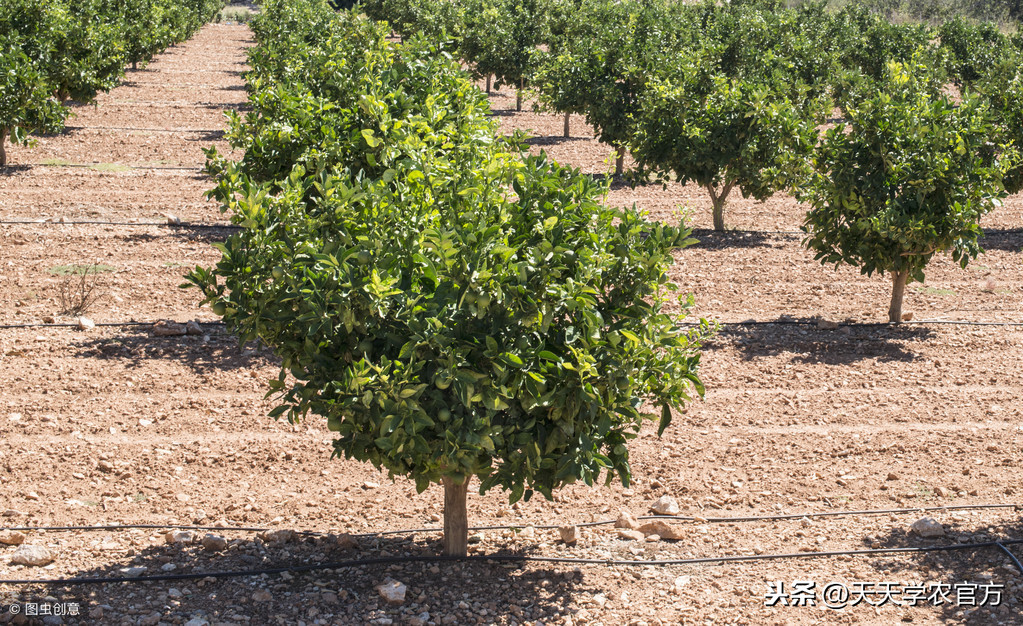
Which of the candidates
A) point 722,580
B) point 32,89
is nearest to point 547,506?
point 722,580

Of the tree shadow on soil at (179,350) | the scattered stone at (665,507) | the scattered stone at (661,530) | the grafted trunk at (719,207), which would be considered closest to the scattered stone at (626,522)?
the scattered stone at (661,530)

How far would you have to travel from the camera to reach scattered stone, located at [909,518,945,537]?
18.8 ft

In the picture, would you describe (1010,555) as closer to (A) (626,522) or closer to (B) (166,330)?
(A) (626,522)

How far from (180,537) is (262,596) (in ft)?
3.04

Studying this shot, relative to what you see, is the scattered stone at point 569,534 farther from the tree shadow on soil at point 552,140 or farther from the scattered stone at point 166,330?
the tree shadow on soil at point 552,140

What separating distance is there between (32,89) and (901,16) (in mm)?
54061

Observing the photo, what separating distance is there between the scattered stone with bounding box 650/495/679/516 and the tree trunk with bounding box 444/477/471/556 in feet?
4.47

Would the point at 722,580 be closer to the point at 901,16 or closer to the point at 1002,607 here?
the point at 1002,607

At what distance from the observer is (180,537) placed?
5.59 m

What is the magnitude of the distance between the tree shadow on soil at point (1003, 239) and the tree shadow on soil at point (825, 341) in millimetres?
4156

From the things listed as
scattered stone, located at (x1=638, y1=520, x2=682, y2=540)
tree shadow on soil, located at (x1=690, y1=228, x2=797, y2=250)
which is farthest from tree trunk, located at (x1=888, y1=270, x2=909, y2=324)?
scattered stone, located at (x1=638, y1=520, x2=682, y2=540)

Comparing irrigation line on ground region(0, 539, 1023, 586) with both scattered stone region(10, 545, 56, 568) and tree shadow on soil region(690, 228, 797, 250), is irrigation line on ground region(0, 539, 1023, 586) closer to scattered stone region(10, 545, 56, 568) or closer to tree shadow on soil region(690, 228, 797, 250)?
scattered stone region(10, 545, 56, 568)

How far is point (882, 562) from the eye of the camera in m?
5.44

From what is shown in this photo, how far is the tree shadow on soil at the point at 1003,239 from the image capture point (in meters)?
12.8
